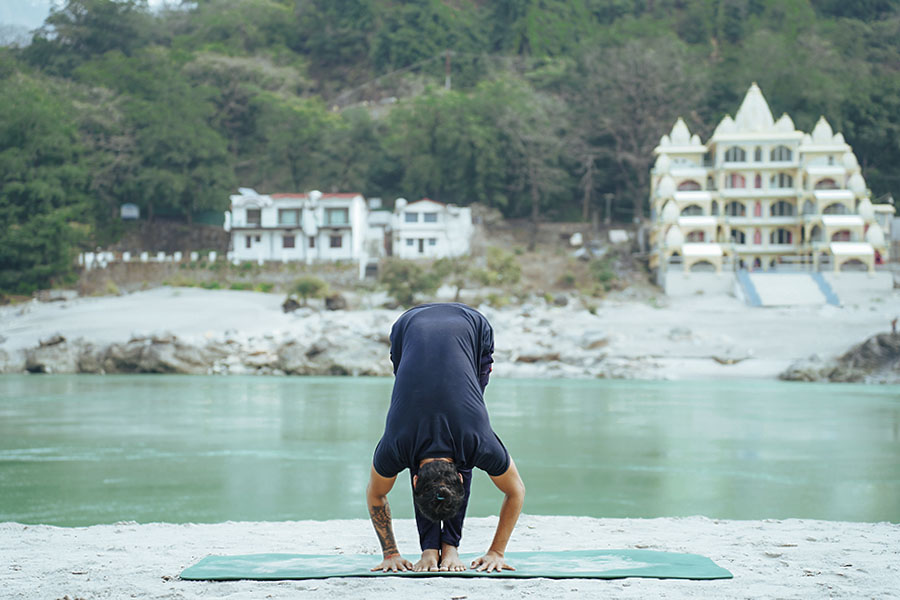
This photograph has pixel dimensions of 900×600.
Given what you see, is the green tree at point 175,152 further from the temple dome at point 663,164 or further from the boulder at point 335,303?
the temple dome at point 663,164

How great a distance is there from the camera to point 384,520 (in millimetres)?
4695

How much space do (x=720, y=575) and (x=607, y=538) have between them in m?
1.52

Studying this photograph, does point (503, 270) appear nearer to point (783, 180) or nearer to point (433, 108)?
point (433, 108)

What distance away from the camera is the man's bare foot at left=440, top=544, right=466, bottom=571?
4602 mm

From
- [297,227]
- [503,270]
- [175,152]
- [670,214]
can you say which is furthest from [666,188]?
[175,152]

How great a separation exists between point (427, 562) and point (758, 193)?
1839 inches

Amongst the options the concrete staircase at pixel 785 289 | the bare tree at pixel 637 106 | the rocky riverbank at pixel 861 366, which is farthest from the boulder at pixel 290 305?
the bare tree at pixel 637 106

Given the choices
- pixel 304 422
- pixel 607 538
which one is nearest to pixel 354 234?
pixel 304 422

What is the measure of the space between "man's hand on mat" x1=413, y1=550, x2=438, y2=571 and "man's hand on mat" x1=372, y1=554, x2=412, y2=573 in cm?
5

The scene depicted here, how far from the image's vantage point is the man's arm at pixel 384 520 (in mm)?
4586

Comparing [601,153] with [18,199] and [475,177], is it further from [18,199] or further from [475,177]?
[18,199]

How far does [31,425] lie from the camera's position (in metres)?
15.7

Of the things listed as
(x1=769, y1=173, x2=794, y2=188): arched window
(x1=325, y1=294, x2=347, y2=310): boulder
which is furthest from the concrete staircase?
(x1=325, y1=294, x2=347, y2=310): boulder

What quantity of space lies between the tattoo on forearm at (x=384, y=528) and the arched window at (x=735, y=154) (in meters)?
46.8
